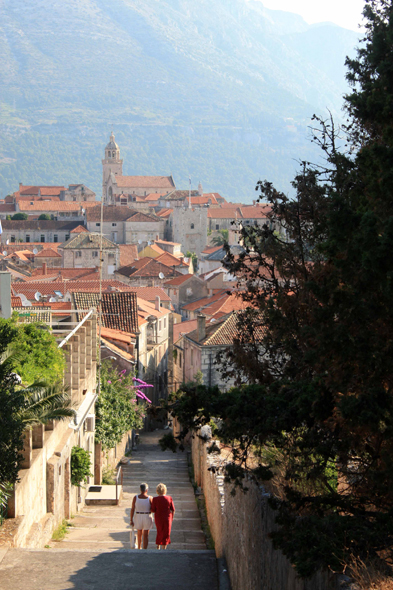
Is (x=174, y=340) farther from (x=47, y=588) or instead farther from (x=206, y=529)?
(x=47, y=588)

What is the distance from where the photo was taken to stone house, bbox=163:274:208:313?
79000 millimetres

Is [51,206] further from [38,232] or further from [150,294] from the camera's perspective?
[150,294]

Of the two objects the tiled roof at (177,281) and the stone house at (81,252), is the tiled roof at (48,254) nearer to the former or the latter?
the stone house at (81,252)

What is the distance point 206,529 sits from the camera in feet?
52.8

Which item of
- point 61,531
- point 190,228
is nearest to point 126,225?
point 190,228

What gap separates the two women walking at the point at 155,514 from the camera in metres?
11.9

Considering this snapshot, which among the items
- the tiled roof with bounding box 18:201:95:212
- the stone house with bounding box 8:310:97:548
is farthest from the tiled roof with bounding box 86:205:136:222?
the stone house with bounding box 8:310:97:548

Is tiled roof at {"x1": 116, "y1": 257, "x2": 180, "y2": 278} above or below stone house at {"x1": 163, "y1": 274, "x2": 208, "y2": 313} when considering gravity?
above

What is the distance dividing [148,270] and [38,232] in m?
58.4

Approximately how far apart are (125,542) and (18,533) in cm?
420

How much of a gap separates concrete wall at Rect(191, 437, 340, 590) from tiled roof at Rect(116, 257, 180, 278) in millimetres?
75367

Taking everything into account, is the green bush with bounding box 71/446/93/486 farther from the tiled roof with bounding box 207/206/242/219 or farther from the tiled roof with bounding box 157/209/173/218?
the tiled roof with bounding box 207/206/242/219

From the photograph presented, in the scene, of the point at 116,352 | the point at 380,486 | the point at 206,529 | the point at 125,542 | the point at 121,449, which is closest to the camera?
the point at 380,486

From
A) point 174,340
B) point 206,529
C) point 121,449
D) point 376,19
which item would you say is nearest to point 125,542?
point 206,529
